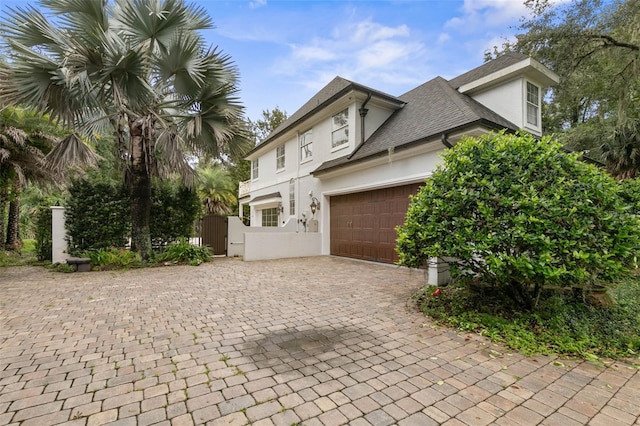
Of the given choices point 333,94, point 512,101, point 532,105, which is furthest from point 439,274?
point 333,94

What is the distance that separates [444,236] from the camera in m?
4.21

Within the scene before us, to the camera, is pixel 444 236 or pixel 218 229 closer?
pixel 444 236

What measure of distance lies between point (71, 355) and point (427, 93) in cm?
1159

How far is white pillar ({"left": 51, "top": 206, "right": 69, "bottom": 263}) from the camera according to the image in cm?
901

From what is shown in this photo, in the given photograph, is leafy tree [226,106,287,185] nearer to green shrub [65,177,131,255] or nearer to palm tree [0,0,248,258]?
green shrub [65,177,131,255]

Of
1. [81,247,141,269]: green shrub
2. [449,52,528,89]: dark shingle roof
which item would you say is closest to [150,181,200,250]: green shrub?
[81,247,141,269]: green shrub

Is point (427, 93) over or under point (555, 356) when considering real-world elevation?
over

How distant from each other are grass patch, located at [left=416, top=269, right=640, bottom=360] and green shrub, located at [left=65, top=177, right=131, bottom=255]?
945 cm

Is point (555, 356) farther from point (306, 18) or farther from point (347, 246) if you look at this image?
point (306, 18)

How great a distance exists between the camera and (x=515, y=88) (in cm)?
881

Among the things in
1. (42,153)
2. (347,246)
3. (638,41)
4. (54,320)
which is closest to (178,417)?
(54,320)

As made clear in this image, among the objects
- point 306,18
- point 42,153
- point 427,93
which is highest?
point 306,18

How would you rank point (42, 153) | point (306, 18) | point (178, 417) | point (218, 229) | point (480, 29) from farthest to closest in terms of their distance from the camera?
point (218, 229) → point (480, 29) → point (42, 153) → point (306, 18) → point (178, 417)

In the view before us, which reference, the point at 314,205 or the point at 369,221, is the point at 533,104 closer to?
the point at 369,221
